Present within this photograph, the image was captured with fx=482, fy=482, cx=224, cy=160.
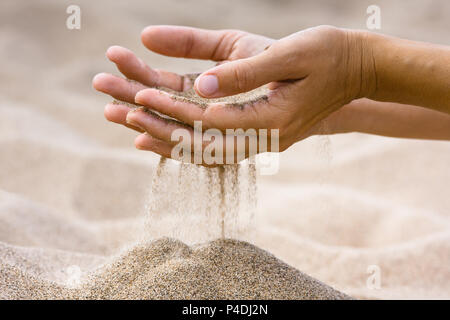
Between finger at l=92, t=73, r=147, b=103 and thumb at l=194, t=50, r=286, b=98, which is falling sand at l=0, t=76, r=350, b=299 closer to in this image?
thumb at l=194, t=50, r=286, b=98

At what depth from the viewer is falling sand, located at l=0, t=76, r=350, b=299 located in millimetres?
839

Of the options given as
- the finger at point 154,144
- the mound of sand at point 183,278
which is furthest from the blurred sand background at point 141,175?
the finger at point 154,144

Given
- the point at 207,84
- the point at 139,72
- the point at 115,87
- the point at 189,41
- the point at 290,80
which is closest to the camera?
the point at 207,84

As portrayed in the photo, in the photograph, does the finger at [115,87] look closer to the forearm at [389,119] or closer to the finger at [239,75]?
the finger at [239,75]

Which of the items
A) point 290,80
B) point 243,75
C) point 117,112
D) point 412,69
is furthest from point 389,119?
point 117,112

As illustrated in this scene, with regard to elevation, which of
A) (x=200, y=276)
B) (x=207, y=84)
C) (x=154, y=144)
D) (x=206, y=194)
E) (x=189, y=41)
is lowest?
(x=200, y=276)

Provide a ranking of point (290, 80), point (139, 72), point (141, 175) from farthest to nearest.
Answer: point (141, 175) < point (139, 72) < point (290, 80)

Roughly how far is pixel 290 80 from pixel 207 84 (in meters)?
0.19

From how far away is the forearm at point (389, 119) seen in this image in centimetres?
131

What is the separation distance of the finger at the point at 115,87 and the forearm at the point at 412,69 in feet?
1.71

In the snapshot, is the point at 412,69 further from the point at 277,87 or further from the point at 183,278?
the point at 183,278

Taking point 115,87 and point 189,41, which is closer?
point 115,87

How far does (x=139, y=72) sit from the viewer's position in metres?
1.17
